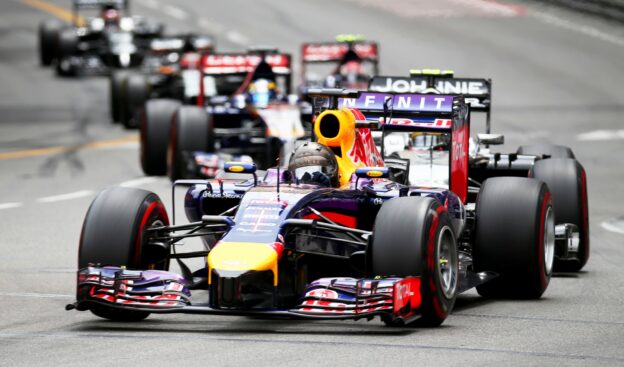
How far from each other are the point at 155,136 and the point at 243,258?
12.9m

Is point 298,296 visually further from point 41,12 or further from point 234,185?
point 41,12

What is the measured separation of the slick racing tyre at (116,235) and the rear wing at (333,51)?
1753cm

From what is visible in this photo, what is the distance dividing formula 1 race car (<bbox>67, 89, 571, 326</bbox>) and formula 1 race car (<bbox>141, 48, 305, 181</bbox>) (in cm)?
729

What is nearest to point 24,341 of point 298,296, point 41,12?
point 298,296

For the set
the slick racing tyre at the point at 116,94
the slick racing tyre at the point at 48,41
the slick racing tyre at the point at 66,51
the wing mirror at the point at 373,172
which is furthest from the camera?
the slick racing tyre at the point at 48,41

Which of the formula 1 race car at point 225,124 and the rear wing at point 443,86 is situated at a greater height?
the rear wing at point 443,86

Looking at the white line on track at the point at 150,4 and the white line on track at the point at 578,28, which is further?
the white line on track at the point at 150,4

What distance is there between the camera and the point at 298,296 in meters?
11.7

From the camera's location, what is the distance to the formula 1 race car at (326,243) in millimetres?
11109

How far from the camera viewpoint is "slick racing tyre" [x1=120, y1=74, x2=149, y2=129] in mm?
30484

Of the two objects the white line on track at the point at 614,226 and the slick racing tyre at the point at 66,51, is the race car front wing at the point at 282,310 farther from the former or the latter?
the slick racing tyre at the point at 66,51

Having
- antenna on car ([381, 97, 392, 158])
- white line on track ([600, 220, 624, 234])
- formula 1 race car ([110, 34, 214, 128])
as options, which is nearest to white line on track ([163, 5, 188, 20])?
formula 1 race car ([110, 34, 214, 128])

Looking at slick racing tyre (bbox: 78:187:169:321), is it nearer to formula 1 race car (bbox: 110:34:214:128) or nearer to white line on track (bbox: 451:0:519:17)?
formula 1 race car (bbox: 110:34:214:128)

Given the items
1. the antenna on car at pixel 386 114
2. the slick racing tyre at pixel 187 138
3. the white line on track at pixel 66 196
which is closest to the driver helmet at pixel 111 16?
the slick racing tyre at pixel 187 138
